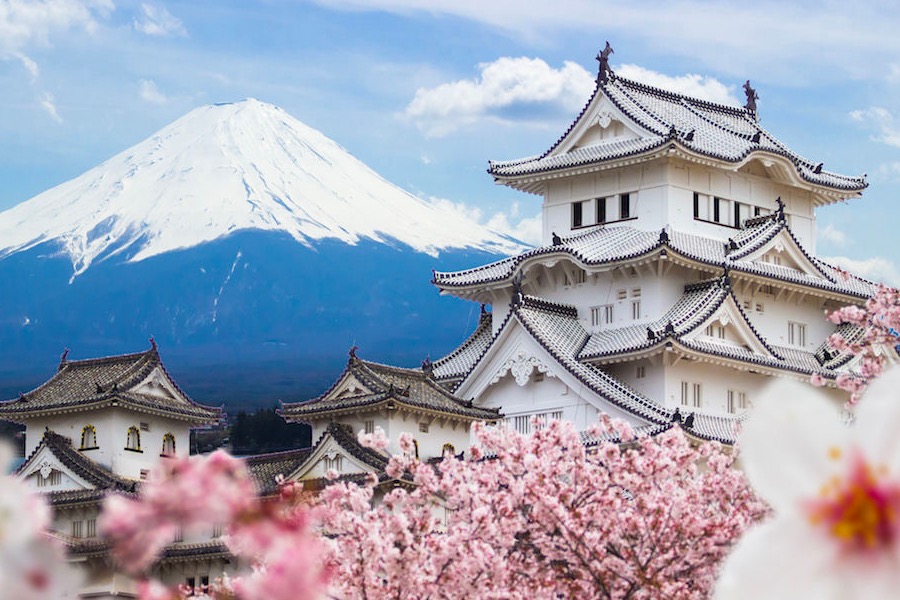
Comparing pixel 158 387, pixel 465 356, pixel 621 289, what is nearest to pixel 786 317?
pixel 621 289

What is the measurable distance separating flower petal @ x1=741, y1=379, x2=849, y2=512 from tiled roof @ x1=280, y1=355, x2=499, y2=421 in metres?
34.4

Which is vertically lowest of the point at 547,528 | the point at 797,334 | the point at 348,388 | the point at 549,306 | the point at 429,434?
the point at 547,528

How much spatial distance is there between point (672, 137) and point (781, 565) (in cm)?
3724

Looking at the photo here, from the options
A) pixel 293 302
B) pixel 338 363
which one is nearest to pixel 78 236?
pixel 293 302

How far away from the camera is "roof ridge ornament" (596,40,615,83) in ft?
144

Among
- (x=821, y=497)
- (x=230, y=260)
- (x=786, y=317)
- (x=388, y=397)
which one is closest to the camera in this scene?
(x=821, y=497)

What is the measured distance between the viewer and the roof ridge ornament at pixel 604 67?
43.9m

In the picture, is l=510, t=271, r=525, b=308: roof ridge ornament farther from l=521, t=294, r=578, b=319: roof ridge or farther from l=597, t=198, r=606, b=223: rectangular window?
l=597, t=198, r=606, b=223: rectangular window

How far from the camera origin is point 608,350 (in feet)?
127

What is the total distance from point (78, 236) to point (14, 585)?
159335mm

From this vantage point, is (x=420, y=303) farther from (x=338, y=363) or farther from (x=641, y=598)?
(x=641, y=598)

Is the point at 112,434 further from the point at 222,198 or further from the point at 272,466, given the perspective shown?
the point at 222,198

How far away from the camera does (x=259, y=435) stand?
272 feet

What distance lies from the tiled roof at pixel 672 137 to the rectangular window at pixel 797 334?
14.5 feet
